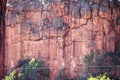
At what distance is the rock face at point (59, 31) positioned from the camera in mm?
9883

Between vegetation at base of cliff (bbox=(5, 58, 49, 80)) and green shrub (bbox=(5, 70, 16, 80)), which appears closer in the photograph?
green shrub (bbox=(5, 70, 16, 80))

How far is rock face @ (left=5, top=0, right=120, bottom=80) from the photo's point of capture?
9883mm

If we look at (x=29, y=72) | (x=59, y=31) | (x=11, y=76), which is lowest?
(x=11, y=76)

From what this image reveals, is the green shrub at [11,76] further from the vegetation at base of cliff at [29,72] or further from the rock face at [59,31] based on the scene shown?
the rock face at [59,31]

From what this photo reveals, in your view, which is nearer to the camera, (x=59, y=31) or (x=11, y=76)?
(x=11, y=76)

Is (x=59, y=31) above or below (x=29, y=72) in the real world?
above

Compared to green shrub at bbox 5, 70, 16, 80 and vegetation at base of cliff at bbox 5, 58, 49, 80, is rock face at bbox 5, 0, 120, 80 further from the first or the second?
green shrub at bbox 5, 70, 16, 80

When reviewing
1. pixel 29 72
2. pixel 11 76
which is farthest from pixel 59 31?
pixel 11 76

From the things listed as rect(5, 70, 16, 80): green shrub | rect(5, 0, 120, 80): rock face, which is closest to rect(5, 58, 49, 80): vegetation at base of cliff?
rect(5, 70, 16, 80): green shrub

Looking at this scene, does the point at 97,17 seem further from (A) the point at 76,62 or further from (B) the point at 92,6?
(A) the point at 76,62

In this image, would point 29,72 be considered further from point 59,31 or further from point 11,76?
point 59,31

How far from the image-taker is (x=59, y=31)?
9.87 metres

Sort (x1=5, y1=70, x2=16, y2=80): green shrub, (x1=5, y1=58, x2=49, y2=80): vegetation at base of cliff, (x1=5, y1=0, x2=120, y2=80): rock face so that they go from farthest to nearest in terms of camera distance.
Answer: (x1=5, y1=0, x2=120, y2=80): rock face < (x1=5, y1=58, x2=49, y2=80): vegetation at base of cliff < (x1=5, y1=70, x2=16, y2=80): green shrub

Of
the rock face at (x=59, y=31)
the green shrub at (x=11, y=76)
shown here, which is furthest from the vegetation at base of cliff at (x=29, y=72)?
the rock face at (x=59, y=31)
